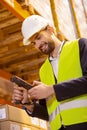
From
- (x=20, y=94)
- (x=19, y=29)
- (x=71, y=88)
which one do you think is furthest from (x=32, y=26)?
(x=19, y=29)

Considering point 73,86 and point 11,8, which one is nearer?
point 73,86

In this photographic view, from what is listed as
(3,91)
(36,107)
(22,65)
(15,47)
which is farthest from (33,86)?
(22,65)

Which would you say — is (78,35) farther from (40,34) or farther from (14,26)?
(40,34)

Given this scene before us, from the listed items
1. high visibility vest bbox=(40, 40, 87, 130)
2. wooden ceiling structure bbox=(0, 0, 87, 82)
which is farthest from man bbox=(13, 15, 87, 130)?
wooden ceiling structure bbox=(0, 0, 87, 82)

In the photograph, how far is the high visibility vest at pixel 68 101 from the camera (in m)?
2.39

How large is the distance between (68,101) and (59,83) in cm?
17

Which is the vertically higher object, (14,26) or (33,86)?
(14,26)

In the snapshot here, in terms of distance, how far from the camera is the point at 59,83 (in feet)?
7.80

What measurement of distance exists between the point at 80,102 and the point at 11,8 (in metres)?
1.41

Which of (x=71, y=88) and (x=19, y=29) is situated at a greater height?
(x=19, y=29)

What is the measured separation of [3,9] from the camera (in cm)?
345

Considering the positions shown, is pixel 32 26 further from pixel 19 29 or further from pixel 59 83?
pixel 19 29

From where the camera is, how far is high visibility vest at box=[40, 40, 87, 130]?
2.39m

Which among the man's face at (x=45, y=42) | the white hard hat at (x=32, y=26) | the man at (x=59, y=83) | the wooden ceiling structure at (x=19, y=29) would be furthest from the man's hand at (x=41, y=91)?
the wooden ceiling structure at (x=19, y=29)
